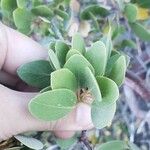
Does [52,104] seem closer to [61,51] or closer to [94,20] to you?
[61,51]

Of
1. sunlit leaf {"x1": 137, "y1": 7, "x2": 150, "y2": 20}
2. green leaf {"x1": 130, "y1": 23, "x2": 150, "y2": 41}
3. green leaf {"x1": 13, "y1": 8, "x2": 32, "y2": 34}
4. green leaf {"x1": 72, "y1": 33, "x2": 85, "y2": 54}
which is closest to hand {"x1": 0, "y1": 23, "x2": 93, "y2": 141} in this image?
green leaf {"x1": 72, "y1": 33, "x2": 85, "y2": 54}

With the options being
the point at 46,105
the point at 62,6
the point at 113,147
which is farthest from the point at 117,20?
the point at 46,105

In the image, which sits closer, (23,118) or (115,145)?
(23,118)

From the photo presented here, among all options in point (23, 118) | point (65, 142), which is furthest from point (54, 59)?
point (65, 142)

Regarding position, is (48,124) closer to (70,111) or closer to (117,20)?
(70,111)

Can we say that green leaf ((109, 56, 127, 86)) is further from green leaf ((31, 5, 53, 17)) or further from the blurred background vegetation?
green leaf ((31, 5, 53, 17))

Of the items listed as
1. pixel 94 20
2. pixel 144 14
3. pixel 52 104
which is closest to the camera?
pixel 52 104

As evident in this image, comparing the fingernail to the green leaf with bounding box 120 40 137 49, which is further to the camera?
the green leaf with bounding box 120 40 137 49
